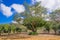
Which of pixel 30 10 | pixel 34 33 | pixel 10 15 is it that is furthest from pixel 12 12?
pixel 34 33

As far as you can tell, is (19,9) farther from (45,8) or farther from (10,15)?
(45,8)

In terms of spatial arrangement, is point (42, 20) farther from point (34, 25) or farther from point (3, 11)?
point (3, 11)

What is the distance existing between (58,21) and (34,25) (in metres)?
2.27

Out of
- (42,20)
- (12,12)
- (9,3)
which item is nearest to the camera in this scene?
(9,3)

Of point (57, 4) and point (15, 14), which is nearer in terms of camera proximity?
point (57, 4)

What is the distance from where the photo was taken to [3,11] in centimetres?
1245

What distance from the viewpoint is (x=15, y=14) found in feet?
44.1

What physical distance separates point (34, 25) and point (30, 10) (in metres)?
1.44

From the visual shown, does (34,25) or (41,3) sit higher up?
(41,3)

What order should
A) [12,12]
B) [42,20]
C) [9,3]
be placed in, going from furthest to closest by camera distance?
[42,20], [12,12], [9,3]

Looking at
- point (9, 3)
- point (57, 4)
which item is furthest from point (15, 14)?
point (57, 4)

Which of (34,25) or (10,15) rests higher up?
(10,15)

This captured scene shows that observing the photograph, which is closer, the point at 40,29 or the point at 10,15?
the point at 10,15

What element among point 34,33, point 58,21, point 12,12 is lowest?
point 34,33
